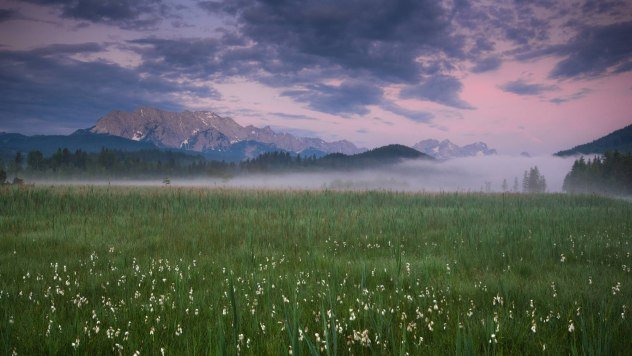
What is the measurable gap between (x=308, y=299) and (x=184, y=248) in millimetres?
5160

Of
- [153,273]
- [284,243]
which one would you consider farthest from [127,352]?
[284,243]

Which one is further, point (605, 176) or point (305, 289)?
point (605, 176)

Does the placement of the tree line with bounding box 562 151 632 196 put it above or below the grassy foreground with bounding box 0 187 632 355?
above

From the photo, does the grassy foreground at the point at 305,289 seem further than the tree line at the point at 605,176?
No

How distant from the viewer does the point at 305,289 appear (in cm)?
553

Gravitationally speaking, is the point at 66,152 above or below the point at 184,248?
above

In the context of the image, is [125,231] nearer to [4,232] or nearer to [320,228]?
[4,232]

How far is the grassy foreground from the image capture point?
365 cm

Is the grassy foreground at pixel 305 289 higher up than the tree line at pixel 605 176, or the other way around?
the tree line at pixel 605 176

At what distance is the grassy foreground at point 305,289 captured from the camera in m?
3.65

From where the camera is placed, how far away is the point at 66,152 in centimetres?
15750

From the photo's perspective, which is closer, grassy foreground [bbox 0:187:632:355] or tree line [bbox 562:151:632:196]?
grassy foreground [bbox 0:187:632:355]

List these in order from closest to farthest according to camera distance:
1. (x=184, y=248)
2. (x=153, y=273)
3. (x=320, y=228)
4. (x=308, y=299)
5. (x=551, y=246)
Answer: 1. (x=308, y=299)
2. (x=153, y=273)
3. (x=184, y=248)
4. (x=551, y=246)
5. (x=320, y=228)

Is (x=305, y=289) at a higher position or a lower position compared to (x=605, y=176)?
lower
